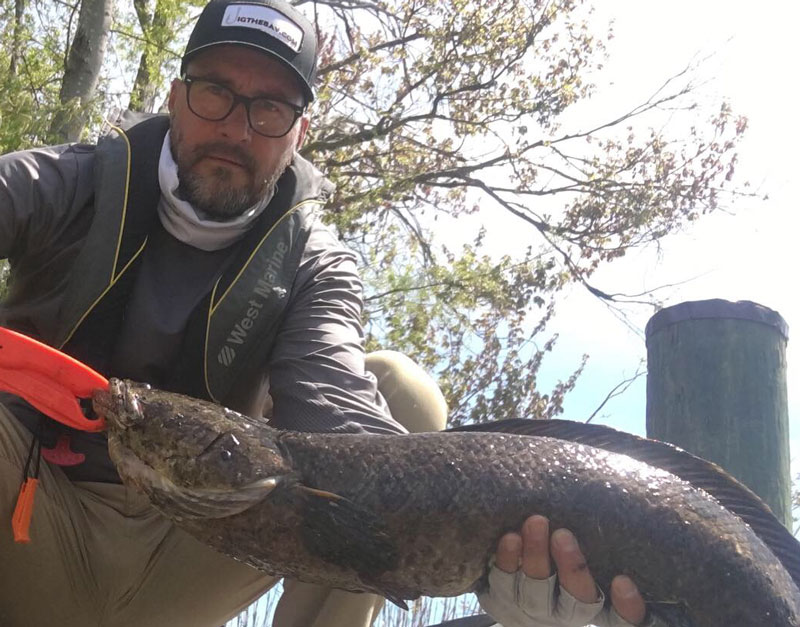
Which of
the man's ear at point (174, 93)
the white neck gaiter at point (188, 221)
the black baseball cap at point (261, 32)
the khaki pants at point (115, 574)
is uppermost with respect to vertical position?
the black baseball cap at point (261, 32)

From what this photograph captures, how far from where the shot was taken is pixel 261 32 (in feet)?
12.8

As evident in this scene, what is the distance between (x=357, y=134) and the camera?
12.2 meters

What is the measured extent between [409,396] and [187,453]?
1.65 m

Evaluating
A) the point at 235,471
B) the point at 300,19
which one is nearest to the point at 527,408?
the point at 300,19

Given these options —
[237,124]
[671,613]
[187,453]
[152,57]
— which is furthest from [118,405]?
[152,57]

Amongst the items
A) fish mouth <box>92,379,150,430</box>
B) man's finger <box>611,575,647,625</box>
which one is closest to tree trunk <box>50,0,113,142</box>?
fish mouth <box>92,379,150,430</box>

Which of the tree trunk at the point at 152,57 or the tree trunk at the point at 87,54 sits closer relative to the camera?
the tree trunk at the point at 87,54

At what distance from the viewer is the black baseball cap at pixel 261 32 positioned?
3.92m

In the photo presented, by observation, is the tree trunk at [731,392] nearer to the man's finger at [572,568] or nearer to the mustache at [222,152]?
the man's finger at [572,568]

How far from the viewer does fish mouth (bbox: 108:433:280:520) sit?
2682 mm

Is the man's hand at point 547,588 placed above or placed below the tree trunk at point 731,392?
below

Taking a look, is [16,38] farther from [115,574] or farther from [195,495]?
[195,495]

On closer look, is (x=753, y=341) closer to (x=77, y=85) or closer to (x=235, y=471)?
(x=235, y=471)

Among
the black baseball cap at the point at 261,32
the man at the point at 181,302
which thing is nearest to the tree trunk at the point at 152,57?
the black baseball cap at the point at 261,32
